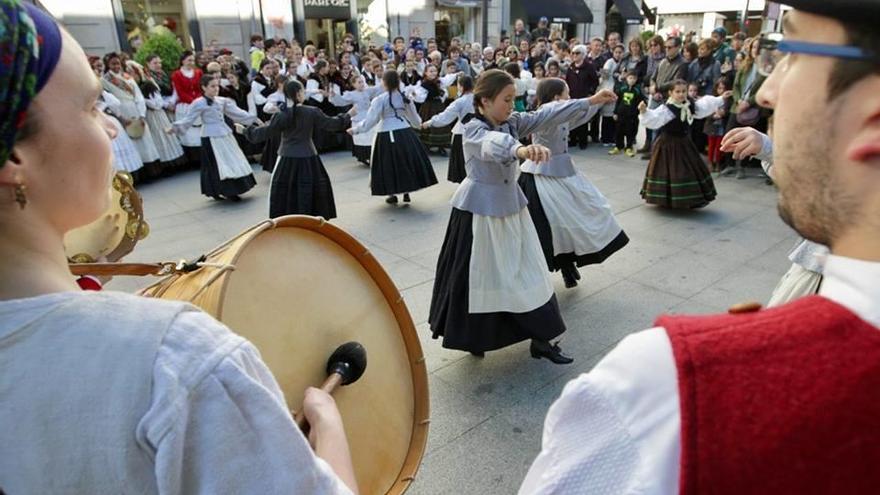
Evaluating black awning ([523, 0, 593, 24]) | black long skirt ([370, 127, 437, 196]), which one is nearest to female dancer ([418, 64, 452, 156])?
black long skirt ([370, 127, 437, 196])

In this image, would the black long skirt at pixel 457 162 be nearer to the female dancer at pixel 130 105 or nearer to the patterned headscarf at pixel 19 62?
the female dancer at pixel 130 105

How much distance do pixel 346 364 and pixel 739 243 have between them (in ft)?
17.4

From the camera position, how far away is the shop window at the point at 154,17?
14.4m

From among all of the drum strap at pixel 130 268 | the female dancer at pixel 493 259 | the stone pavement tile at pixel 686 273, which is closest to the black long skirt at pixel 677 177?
the stone pavement tile at pixel 686 273

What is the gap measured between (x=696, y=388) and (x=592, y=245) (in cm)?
401

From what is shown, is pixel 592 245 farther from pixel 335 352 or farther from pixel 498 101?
pixel 335 352

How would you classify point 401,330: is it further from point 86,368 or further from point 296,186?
point 296,186

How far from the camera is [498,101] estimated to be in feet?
10.9

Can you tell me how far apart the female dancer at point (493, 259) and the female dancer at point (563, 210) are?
93 centimetres

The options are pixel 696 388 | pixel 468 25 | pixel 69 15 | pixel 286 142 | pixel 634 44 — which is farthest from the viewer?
pixel 468 25

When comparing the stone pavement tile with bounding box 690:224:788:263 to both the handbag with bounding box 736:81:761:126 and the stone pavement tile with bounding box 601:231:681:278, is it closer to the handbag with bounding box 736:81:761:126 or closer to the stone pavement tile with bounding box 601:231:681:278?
the stone pavement tile with bounding box 601:231:681:278

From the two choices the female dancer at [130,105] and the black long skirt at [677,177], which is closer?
the black long skirt at [677,177]

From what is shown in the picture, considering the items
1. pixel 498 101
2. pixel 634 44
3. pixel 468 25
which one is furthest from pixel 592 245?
pixel 468 25

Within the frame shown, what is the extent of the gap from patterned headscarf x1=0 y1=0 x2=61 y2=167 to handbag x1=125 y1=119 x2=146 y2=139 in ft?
29.1
